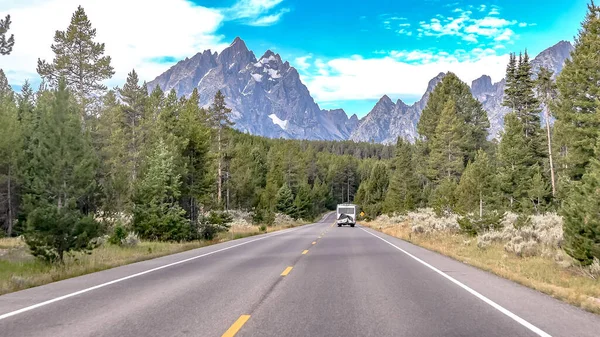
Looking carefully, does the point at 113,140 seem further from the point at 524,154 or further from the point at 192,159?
the point at 524,154

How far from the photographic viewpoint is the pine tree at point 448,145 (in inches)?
2109

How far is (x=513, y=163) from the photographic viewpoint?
39.8 m

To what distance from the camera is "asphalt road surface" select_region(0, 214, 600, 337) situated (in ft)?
19.6

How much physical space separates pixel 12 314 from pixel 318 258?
1066 cm

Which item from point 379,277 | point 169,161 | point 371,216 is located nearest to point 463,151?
point 371,216

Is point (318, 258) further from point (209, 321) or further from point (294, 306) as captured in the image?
point (209, 321)

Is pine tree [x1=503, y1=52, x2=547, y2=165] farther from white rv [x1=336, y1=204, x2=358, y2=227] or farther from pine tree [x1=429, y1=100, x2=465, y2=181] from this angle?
white rv [x1=336, y1=204, x2=358, y2=227]

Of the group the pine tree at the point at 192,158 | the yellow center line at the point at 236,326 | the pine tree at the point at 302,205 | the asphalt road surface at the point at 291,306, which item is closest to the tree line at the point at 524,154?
the asphalt road surface at the point at 291,306

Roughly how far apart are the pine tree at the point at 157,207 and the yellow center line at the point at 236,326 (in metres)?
20.9

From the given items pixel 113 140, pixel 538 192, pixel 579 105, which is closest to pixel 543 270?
pixel 579 105

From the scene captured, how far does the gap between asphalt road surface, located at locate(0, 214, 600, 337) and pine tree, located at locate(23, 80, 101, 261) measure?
2.70m

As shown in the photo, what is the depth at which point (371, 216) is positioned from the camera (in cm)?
8575

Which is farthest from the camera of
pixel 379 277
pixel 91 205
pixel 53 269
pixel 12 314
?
pixel 91 205

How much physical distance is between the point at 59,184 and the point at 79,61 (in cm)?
2746
